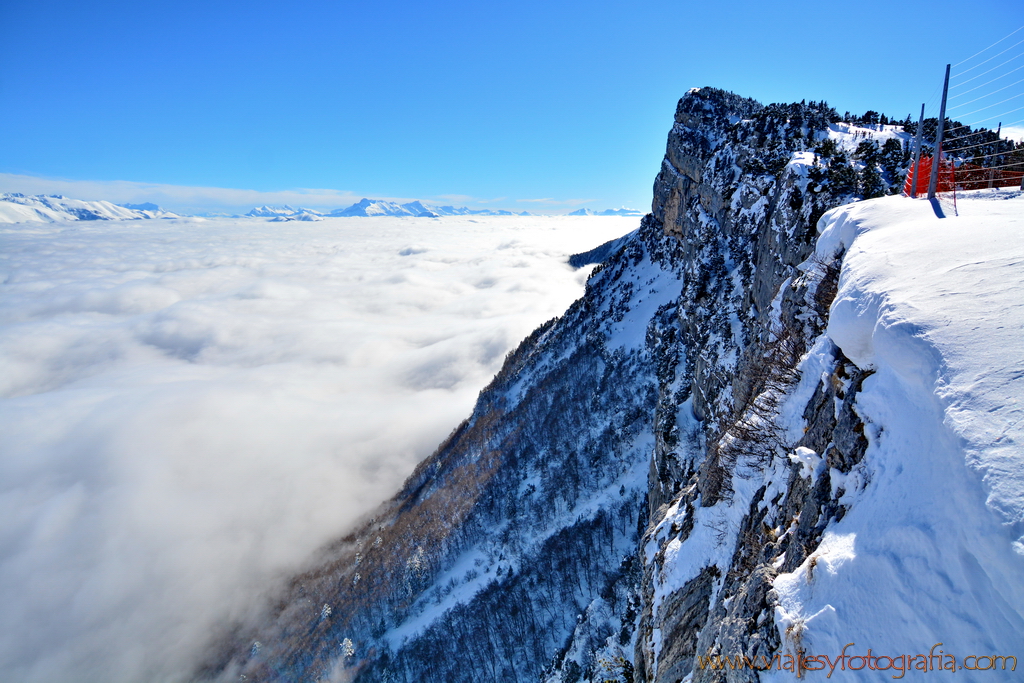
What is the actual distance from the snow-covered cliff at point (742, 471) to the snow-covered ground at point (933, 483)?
43 millimetres

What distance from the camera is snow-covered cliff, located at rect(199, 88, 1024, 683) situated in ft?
23.6

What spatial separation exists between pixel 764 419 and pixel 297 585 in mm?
134739

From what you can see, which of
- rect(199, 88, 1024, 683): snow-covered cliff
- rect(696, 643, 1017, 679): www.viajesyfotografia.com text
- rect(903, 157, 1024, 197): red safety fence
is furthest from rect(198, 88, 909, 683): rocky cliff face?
rect(903, 157, 1024, 197): red safety fence

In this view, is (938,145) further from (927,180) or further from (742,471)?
(742,471)

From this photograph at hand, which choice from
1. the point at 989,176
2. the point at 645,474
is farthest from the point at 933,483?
the point at 645,474

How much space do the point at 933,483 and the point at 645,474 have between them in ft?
214

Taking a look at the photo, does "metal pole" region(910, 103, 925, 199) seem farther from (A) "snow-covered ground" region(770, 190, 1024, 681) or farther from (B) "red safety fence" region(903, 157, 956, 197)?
(A) "snow-covered ground" region(770, 190, 1024, 681)

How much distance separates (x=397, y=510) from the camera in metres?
117

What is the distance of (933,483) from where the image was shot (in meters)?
7.43

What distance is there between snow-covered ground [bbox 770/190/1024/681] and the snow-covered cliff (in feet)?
0.14

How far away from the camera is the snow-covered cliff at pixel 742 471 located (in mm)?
7203

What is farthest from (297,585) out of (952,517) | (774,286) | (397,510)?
(952,517)

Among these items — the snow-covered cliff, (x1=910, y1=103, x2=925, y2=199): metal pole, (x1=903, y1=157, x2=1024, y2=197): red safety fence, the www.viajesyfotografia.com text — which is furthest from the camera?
(x1=903, y1=157, x2=1024, y2=197): red safety fence

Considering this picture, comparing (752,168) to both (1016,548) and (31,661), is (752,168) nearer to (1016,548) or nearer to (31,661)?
(1016,548)
